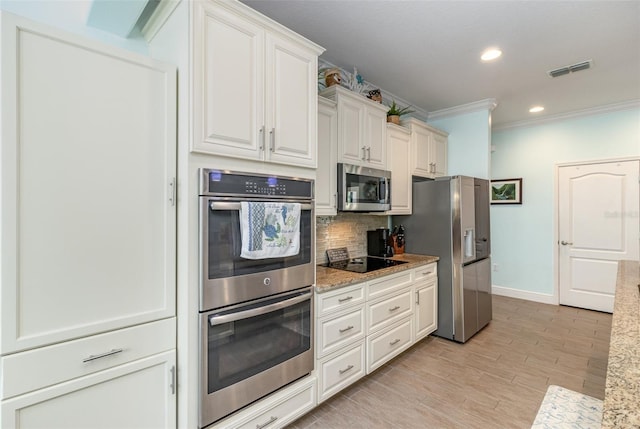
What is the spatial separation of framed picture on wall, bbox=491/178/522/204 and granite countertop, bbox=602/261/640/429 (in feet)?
11.4

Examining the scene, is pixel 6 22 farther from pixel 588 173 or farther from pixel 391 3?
pixel 588 173

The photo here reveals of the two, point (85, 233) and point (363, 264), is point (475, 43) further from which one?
point (85, 233)

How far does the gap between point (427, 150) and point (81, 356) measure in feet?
12.0

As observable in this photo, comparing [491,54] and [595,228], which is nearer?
[491,54]

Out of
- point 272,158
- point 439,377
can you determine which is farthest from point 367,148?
point 439,377

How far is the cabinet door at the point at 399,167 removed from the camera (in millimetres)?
3236

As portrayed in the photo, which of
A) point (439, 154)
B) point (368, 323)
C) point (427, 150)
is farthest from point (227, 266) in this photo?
point (439, 154)

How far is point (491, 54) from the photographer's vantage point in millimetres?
2770

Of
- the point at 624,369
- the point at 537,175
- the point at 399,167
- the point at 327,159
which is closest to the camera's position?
the point at 624,369

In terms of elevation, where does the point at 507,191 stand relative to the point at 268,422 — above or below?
above

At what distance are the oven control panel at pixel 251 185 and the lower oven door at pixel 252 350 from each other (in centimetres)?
59

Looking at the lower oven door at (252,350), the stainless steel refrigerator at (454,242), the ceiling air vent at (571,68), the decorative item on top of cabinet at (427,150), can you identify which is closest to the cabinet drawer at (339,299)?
the lower oven door at (252,350)

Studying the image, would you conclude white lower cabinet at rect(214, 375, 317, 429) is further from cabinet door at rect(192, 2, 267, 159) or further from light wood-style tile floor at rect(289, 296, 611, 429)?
cabinet door at rect(192, 2, 267, 159)

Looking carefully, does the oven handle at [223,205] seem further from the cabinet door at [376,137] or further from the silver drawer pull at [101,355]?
the cabinet door at [376,137]
